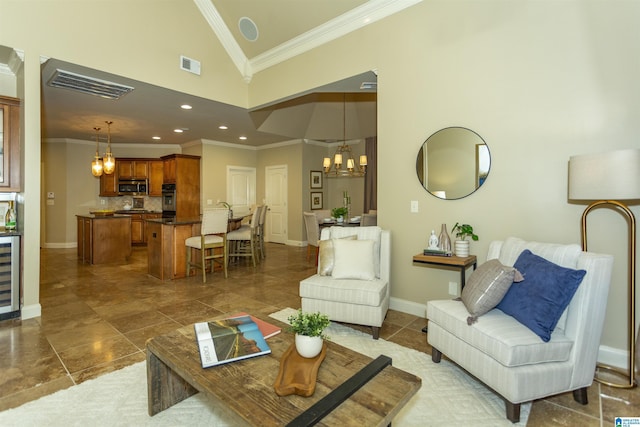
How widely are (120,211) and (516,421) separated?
30.4ft

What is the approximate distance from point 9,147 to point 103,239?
10.2 ft

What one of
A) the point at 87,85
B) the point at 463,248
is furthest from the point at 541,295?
the point at 87,85

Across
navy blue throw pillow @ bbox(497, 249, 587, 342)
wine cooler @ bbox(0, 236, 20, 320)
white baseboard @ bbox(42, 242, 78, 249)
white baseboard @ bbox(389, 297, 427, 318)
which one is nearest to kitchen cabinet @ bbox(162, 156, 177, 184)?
white baseboard @ bbox(42, 242, 78, 249)

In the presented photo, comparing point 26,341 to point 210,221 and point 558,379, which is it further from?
point 558,379

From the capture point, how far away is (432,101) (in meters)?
3.31

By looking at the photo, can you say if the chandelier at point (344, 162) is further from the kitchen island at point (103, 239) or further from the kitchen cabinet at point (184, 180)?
the kitchen island at point (103, 239)

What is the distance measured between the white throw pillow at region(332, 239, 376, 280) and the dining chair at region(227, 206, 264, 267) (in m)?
3.02

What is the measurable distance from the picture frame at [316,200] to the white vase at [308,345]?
711 cm

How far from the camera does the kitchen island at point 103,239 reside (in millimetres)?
6020

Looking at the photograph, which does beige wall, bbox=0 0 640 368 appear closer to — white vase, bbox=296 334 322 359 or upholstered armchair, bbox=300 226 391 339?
upholstered armchair, bbox=300 226 391 339

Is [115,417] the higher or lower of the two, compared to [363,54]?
lower

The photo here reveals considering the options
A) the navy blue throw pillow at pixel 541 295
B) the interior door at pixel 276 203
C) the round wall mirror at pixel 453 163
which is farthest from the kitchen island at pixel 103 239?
the navy blue throw pillow at pixel 541 295

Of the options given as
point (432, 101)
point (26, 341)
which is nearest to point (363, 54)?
point (432, 101)

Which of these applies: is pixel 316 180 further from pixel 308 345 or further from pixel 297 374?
pixel 297 374
